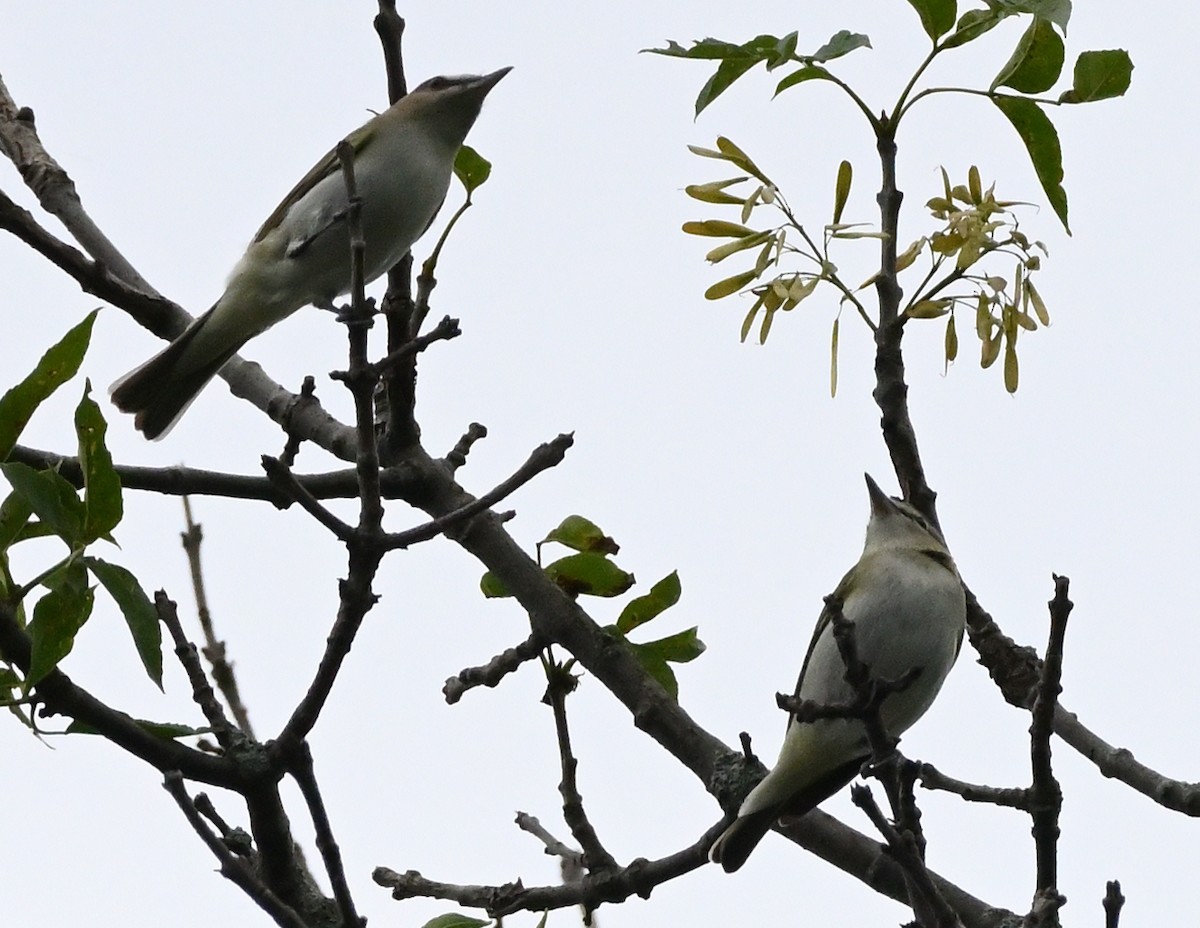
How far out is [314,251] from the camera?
4930 millimetres

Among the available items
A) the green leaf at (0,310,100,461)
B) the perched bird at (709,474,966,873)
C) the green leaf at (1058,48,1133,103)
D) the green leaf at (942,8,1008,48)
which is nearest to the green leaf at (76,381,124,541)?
the green leaf at (0,310,100,461)

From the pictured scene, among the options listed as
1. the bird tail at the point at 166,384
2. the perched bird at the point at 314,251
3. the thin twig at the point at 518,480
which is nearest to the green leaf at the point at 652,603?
the thin twig at the point at 518,480

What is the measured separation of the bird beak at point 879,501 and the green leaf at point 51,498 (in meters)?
3.29

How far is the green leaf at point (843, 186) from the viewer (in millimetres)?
3361

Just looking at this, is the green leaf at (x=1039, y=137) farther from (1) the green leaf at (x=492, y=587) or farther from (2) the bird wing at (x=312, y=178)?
(2) the bird wing at (x=312, y=178)

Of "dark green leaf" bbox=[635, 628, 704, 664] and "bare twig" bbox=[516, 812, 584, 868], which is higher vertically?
"dark green leaf" bbox=[635, 628, 704, 664]

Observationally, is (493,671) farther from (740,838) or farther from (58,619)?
(58,619)

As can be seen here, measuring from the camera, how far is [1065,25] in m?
2.85

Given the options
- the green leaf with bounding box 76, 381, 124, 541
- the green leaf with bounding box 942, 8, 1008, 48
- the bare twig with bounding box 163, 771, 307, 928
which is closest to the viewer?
the bare twig with bounding box 163, 771, 307, 928

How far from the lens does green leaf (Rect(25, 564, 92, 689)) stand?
92.0 inches

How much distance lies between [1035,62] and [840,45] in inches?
18.3

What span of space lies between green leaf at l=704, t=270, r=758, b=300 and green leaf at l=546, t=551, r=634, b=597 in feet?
2.45

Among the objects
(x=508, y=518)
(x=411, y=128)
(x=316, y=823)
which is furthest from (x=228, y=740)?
(x=411, y=128)

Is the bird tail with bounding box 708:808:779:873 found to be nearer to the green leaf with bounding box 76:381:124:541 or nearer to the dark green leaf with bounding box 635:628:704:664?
the dark green leaf with bounding box 635:628:704:664
